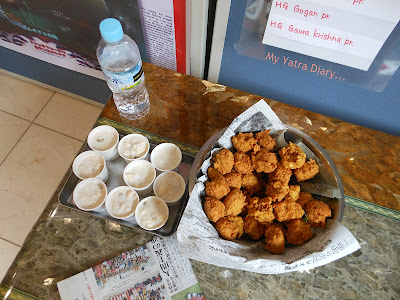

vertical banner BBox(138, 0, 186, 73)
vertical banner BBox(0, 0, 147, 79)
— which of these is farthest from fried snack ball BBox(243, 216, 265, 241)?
vertical banner BBox(0, 0, 147, 79)

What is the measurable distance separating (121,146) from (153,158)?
10 centimetres

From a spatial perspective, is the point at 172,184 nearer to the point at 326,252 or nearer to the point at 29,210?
the point at 326,252

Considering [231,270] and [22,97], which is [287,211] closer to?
[231,270]

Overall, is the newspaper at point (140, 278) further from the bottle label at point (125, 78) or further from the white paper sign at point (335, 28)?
the white paper sign at point (335, 28)

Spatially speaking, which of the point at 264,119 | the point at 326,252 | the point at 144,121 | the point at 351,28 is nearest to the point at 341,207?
the point at 326,252

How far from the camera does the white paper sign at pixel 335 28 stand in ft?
2.11

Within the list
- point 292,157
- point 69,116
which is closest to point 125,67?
point 292,157

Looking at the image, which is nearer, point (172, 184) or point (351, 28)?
point (351, 28)

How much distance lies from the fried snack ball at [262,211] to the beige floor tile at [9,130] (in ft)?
5.28

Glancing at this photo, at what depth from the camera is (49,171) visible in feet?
5.69

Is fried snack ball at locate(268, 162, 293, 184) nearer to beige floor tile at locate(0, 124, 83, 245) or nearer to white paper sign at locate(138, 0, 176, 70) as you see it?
white paper sign at locate(138, 0, 176, 70)

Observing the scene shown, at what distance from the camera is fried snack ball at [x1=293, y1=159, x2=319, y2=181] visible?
74 centimetres

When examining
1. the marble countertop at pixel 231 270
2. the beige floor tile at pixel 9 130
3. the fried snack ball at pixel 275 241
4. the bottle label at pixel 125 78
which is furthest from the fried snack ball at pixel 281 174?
the beige floor tile at pixel 9 130

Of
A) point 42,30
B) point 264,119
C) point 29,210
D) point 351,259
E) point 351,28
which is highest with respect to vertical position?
point 351,28
